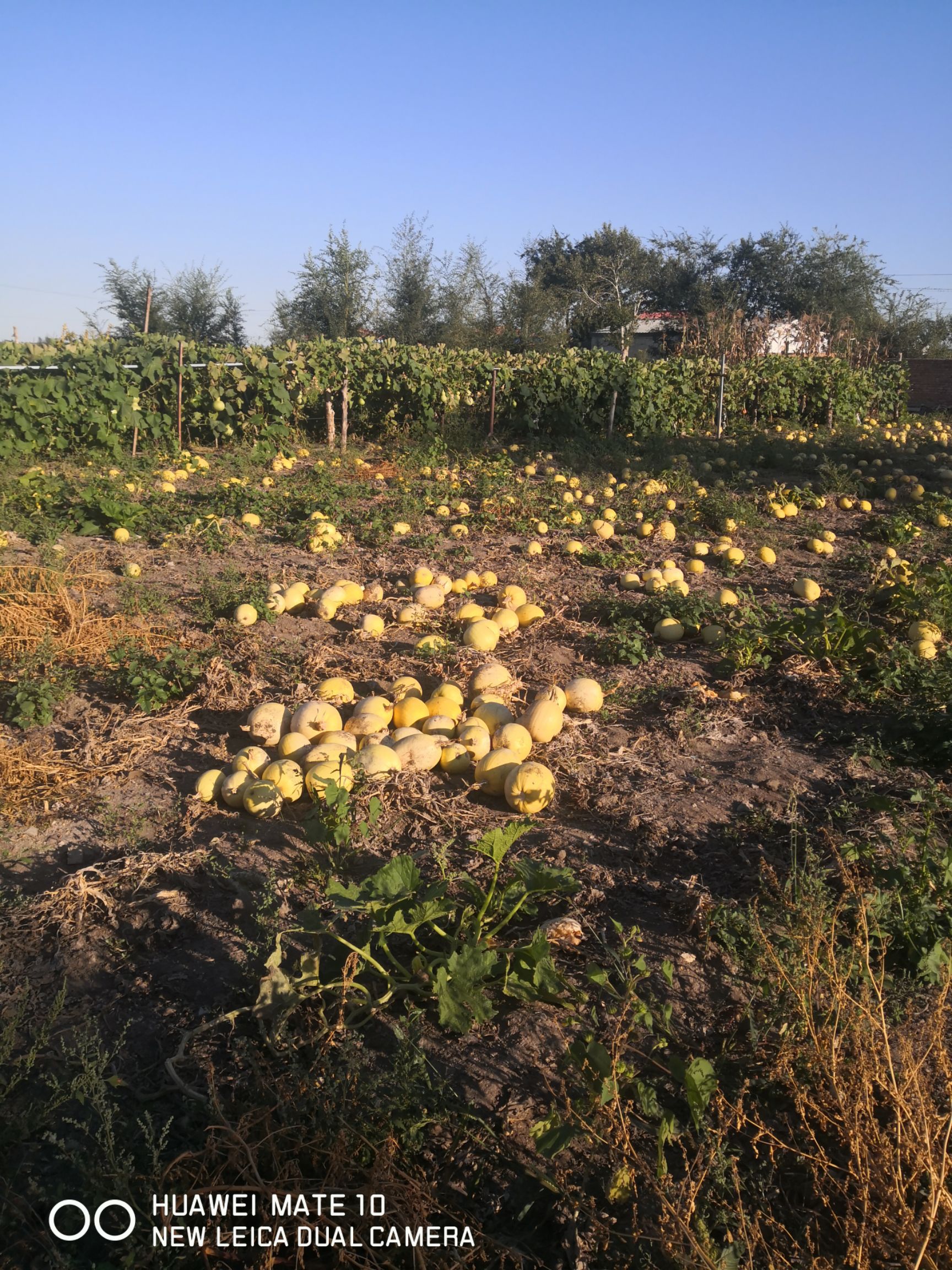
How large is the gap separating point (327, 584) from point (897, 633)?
4.49m

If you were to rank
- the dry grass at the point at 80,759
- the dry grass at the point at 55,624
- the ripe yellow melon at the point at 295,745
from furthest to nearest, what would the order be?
the dry grass at the point at 55,624 → the ripe yellow melon at the point at 295,745 → the dry grass at the point at 80,759

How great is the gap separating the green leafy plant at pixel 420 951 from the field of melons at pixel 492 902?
0.6 inches

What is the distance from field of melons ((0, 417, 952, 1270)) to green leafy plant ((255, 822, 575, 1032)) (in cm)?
2

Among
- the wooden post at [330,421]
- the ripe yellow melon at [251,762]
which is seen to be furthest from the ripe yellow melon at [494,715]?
the wooden post at [330,421]

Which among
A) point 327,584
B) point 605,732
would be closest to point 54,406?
point 327,584

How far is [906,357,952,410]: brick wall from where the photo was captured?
28436mm

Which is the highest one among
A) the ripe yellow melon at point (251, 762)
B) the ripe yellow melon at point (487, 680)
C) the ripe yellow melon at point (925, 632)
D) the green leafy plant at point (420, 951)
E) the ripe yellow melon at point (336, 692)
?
the ripe yellow melon at point (925, 632)

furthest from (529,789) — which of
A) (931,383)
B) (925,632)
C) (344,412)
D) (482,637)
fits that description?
(931,383)

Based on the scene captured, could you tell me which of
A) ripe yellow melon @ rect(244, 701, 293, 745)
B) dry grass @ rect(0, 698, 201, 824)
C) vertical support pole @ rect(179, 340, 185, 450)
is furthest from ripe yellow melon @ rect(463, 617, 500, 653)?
vertical support pole @ rect(179, 340, 185, 450)

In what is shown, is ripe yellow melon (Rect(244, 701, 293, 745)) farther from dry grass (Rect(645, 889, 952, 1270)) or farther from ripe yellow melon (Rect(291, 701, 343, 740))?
dry grass (Rect(645, 889, 952, 1270))

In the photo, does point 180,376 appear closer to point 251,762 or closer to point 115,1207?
point 251,762

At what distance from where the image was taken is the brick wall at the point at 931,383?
28.4 m

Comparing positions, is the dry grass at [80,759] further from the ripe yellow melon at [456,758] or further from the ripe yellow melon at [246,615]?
the ripe yellow melon at [456,758]

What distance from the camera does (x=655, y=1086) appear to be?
2551 millimetres
